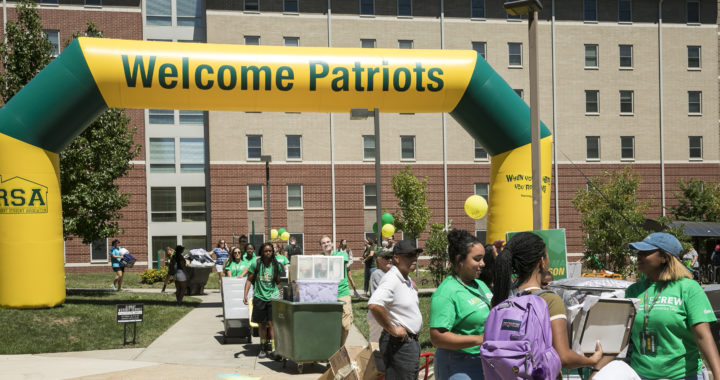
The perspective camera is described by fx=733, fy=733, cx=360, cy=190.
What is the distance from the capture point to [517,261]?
4.09 m

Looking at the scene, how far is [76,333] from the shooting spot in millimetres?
13977

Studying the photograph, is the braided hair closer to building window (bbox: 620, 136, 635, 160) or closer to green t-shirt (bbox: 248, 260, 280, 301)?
green t-shirt (bbox: 248, 260, 280, 301)

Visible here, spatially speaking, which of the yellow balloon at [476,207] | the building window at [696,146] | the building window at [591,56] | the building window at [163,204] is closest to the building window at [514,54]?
the building window at [591,56]

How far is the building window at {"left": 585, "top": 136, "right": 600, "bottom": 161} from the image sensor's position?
43.9 metres

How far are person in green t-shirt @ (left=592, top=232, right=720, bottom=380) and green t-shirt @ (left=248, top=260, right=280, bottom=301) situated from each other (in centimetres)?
820

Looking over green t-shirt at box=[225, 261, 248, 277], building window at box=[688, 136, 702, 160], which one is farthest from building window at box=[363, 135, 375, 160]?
green t-shirt at box=[225, 261, 248, 277]

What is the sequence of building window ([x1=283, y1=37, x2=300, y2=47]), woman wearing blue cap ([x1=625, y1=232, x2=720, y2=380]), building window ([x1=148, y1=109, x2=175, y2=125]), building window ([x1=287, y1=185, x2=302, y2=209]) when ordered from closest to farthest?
woman wearing blue cap ([x1=625, y1=232, x2=720, y2=380]) < building window ([x1=283, y1=37, x2=300, y2=47]) < building window ([x1=287, y1=185, x2=302, y2=209]) < building window ([x1=148, y1=109, x2=175, y2=125])

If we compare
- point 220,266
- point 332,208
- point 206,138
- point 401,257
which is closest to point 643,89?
point 332,208

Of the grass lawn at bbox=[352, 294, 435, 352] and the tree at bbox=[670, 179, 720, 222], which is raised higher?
the tree at bbox=[670, 179, 720, 222]

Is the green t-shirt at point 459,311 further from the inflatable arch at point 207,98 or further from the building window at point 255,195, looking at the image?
the building window at point 255,195

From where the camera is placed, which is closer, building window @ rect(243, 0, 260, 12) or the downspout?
building window @ rect(243, 0, 260, 12)

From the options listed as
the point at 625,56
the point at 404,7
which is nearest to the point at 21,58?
the point at 404,7

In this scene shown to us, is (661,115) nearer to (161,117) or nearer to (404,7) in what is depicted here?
(404,7)

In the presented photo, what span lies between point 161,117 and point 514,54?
21412 millimetres
